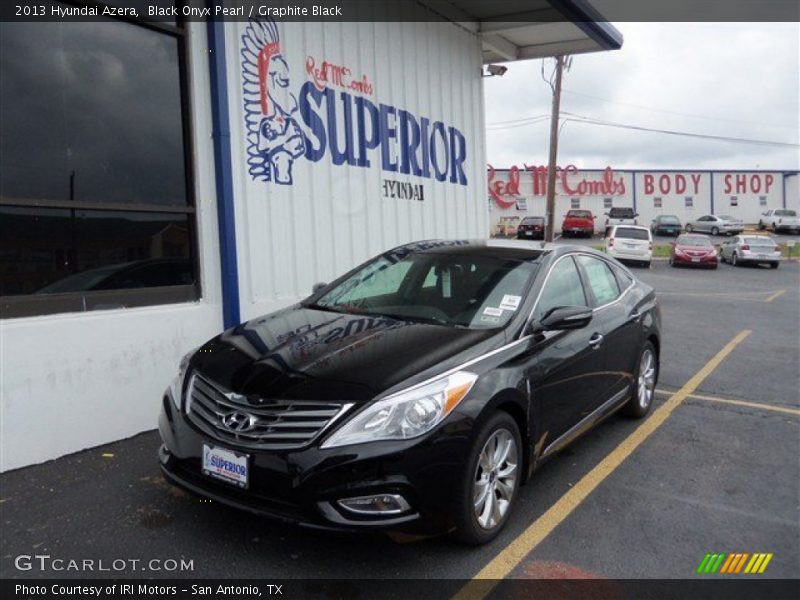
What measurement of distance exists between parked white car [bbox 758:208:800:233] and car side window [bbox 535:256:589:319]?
51.7 m

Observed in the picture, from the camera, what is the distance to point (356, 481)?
284cm

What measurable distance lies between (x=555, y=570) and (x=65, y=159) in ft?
14.1

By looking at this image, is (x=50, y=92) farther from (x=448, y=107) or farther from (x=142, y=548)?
(x=448, y=107)

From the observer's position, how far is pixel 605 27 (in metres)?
9.38

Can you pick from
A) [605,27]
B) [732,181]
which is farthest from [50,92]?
[732,181]

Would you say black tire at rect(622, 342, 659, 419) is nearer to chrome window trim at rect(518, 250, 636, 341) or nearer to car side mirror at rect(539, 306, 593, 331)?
chrome window trim at rect(518, 250, 636, 341)

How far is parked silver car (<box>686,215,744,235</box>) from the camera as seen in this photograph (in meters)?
46.6

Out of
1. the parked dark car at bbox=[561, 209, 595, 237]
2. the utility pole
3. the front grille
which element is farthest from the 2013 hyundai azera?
the parked dark car at bbox=[561, 209, 595, 237]

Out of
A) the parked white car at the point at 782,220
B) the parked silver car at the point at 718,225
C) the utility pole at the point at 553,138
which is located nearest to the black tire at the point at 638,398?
the utility pole at the point at 553,138

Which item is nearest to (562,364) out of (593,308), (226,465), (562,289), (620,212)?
(562,289)

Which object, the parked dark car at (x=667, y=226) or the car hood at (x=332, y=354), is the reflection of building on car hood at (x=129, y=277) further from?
the parked dark car at (x=667, y=226)

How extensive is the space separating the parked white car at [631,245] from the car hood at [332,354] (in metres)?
25.2

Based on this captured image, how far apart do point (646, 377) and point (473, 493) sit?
3.16 m
